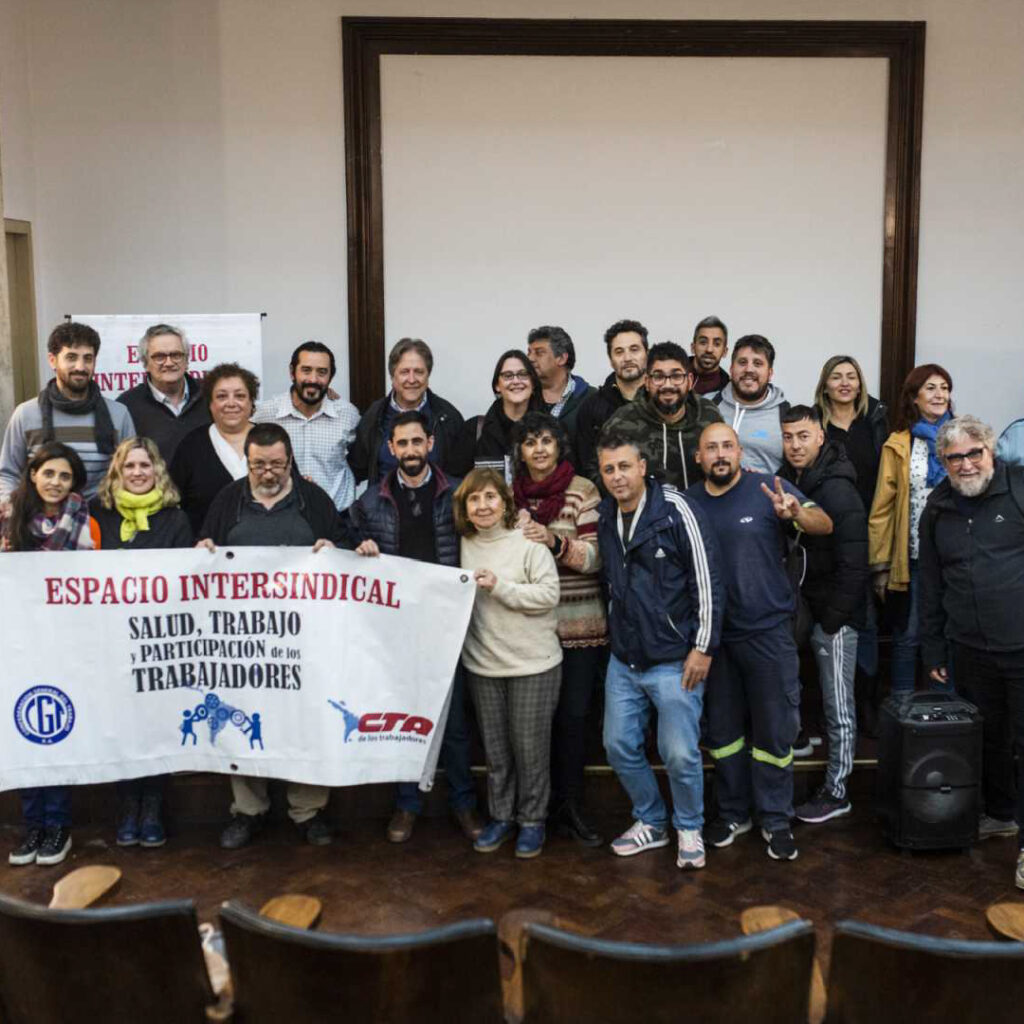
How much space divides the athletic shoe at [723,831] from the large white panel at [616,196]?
10.3ft

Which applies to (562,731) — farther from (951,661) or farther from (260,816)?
(951,661)

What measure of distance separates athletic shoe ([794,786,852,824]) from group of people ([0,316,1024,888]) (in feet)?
0.04

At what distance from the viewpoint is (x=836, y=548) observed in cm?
436

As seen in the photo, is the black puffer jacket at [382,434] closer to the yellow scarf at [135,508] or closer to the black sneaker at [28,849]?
the yellow scarf at [135,508]

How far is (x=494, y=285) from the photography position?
6.80 metres

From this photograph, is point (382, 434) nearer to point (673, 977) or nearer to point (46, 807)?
point (46, 807)

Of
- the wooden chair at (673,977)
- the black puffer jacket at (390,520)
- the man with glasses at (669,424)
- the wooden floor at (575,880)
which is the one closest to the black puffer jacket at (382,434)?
the black puffer jacket at (390,520)

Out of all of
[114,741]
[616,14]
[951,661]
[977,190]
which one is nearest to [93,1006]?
[114,741]

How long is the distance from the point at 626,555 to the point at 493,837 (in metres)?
1.19

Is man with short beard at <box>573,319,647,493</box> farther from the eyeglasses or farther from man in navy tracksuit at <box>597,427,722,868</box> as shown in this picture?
the eyeglasses

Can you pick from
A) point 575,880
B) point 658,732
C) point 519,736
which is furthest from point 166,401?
point 575,880

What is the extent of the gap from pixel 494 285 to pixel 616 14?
165cm

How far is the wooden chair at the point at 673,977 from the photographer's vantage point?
207 centimetres

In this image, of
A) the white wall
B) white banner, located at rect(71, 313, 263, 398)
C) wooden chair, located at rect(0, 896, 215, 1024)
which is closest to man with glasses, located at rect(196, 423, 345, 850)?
white banner, located at rect(71, 313, 263, 398)
